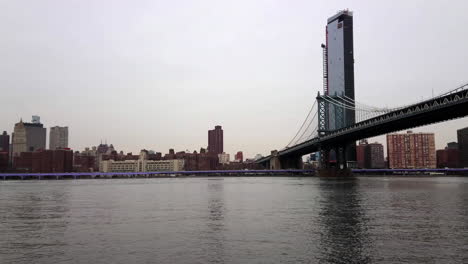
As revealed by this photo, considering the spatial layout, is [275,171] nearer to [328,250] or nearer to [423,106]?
[423,106]

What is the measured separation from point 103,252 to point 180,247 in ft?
9.60

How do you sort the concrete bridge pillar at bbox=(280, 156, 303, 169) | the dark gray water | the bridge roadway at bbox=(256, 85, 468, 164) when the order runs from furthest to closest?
the concrete bridge pillar at bbox=(280, 156, 303, 169) < the bridge roadway at bbox=(256, 85, 468, 164) < the dark gray water

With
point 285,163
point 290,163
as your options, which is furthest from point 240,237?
point 285,163

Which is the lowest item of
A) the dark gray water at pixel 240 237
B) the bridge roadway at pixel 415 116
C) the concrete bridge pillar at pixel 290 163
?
the dark gray water at pixel 240 237

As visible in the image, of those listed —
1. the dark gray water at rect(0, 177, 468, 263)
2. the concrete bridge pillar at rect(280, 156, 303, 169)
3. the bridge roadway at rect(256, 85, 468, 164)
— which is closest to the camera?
the dark gray water at rect(0, 177, 468, 263)

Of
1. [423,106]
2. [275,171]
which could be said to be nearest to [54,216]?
[423,106]

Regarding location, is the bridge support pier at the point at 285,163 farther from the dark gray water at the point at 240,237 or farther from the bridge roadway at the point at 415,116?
the dark gray water at the point at 240,237

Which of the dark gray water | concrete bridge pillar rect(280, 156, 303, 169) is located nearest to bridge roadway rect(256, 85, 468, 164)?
the dark gray water

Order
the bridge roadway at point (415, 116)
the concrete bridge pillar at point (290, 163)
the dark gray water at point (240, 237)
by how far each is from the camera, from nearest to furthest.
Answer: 1. the dark gray water at point (240, 237)
2. the bridge roadway at point (415, 116)
3. the concrete bridge pillar at point (290, 163)

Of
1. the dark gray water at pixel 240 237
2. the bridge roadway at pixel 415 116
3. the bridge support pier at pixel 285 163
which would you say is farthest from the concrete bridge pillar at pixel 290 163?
the dark gray water at pixel 240 237

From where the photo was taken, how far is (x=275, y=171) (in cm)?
18200

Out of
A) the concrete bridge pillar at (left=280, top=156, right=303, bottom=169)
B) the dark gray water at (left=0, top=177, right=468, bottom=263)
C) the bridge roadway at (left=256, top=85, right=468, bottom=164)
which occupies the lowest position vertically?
the dark gray water at (left=0, top=177, right=468, bottom=263)

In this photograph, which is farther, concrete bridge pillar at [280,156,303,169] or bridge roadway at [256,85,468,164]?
concrete bridge pillar at [280,156,303,169]

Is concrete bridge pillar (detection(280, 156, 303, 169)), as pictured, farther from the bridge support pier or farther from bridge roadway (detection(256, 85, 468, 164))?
bridge roadway (detection(256, 85, 468, 164))
